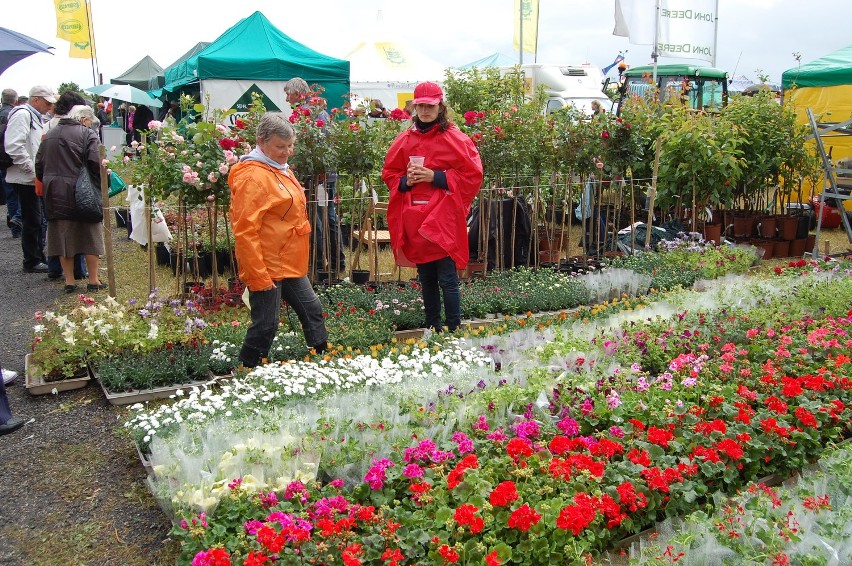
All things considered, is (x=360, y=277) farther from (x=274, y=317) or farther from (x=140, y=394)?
(x=140, y=394)

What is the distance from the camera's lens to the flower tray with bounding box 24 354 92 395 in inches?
191

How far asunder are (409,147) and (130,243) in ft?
21.5

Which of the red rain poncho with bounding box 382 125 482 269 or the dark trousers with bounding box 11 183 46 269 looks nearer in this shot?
the red rain poncho with bounding box 382 125 482 269

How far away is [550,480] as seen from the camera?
3.01m

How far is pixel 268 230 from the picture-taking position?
4.45 meters

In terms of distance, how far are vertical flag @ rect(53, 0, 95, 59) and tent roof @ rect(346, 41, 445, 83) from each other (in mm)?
8756

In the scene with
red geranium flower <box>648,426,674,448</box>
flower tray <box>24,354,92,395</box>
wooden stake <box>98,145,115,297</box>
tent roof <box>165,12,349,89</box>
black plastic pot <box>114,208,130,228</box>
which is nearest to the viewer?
red geranium flower <box>648,426,674,448</box>

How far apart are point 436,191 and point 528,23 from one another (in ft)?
45.3

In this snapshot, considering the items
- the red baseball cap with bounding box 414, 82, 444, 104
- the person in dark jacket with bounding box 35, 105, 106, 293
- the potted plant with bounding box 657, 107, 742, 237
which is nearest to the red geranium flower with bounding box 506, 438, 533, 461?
the red baseball cap with bounding box 414, 82, 444, 104

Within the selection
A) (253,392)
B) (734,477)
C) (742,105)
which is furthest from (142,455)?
(742,105)

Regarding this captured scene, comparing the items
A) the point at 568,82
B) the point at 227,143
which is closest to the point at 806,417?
the point at 227,143

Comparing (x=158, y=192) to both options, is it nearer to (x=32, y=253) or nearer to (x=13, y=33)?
(x=13, y=33)

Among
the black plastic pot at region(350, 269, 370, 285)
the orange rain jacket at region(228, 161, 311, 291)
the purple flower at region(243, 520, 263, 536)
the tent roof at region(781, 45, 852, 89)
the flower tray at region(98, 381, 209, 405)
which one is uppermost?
the tent roof at region(781, 45, 852, 89)

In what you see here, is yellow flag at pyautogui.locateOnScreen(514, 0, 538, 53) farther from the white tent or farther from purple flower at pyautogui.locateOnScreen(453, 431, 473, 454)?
purple flower at pyautogui.locateOnScreen(453, 431, 473, 454)
